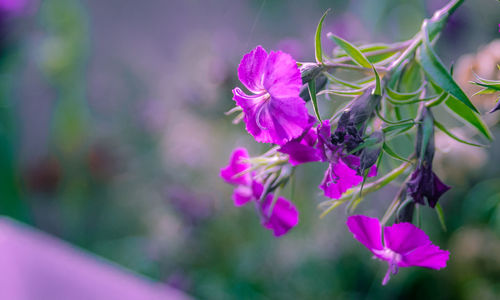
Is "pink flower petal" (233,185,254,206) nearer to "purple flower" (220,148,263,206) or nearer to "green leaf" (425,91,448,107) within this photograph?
"purple flower" (220,148,263,206)

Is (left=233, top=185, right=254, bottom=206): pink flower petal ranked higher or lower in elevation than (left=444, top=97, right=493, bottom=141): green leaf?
lower

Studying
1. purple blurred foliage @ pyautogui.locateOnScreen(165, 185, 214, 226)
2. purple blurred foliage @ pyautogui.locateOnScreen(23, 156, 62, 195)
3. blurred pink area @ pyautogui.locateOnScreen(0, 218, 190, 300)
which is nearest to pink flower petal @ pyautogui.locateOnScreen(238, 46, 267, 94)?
blurred pink area @ pyautogui.locateOnScreen(0, 218, 190, 300)

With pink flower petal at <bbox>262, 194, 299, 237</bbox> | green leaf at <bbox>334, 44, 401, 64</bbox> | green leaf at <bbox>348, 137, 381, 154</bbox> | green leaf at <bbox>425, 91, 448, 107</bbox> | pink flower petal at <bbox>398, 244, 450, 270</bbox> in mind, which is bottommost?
pink flower petal at <bbox>262, 194, 299, 237</bbox>

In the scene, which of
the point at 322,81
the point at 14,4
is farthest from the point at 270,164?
the point at 14,4

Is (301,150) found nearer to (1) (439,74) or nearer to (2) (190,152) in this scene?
(1) (439,74)

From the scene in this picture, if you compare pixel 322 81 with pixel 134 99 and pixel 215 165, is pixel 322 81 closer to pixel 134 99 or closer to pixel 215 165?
pixel 215 165

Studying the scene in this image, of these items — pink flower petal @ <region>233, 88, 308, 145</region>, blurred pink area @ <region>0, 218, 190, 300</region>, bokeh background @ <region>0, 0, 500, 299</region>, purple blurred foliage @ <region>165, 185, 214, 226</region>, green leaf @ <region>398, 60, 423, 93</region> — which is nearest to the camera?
pink flower petal @ <region>233, 88, 308, 145</region>

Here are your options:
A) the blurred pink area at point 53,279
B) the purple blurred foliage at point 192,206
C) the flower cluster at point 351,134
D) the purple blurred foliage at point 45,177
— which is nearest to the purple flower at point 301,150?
the flower cluster at point 351,134

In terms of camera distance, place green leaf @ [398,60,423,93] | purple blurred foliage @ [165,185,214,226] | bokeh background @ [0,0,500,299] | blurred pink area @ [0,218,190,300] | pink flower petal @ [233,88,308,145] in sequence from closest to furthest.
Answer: pink flower petal @ [233,88,308,145] < green leaf @ [398,60,423,93] < blurred pink area @ [0,218,190,300] < bokeh background @ [0,0,500,299] < purple blurred foliage @ [165,185,214,226]
